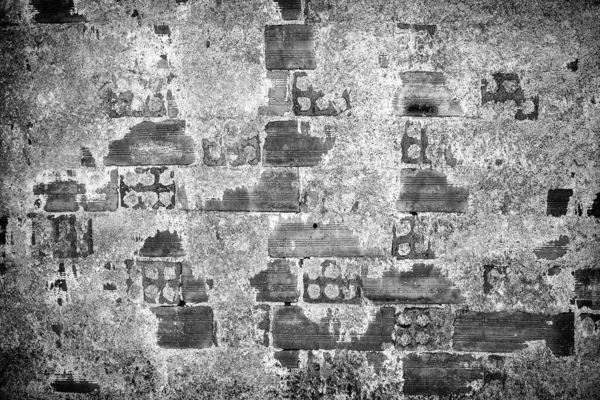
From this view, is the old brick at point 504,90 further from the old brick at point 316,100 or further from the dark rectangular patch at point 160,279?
the dark rectangular patch at point 160,279

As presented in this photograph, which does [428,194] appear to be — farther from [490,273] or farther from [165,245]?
[165,245]

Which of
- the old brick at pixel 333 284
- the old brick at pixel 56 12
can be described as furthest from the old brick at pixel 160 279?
the old brick at pixel 56 12

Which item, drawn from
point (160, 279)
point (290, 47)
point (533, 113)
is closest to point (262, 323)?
point (160, 279)

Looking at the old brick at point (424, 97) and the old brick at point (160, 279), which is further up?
the old brick at point (424, 97)

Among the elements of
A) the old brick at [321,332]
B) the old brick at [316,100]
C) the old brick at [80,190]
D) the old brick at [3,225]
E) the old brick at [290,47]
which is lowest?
the old brick at [321,332]

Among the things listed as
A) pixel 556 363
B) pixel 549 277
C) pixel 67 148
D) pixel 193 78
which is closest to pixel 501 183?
pixel 549 277

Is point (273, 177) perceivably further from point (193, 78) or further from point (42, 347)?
point (42, 347)
